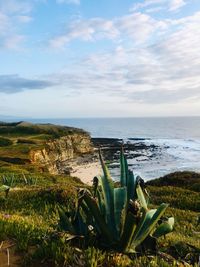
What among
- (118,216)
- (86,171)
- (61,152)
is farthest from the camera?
(61,152)

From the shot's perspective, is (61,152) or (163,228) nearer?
(163,228)

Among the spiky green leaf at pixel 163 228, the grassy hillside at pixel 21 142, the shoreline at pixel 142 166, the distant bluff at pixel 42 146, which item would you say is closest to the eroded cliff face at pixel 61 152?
the distant bluff at pixel 42 146

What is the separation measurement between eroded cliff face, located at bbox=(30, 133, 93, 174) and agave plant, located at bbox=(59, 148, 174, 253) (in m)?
47.6

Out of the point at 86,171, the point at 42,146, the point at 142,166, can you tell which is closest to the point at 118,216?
the point at 86,171

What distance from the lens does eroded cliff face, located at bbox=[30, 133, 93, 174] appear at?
63.0 metres

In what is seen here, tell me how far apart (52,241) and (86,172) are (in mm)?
56624

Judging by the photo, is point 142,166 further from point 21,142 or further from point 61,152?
point 21,142

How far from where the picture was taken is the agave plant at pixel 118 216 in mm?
4743

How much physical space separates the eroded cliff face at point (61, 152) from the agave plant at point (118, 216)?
156 ft

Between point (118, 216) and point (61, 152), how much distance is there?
2915 inches

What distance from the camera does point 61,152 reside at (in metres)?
78.4

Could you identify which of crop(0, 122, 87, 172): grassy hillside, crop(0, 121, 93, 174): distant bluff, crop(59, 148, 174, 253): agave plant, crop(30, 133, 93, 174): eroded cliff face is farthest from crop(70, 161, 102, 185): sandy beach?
crop(59, 148, 174, 253): agave plant

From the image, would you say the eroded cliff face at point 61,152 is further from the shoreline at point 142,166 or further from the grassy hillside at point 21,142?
the shoreline at point 142,166

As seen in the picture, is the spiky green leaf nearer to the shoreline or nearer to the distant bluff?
the distant bluff
